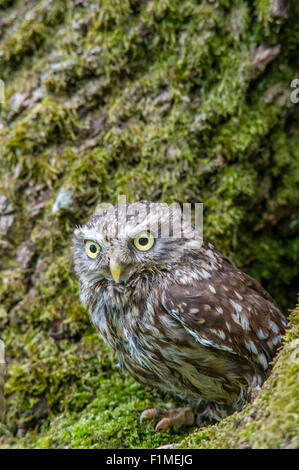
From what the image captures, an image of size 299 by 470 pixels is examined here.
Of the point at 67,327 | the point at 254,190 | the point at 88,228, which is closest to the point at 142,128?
the point at 254,190

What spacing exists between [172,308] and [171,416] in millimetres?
938

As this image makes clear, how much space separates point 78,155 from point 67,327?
4.45 ft

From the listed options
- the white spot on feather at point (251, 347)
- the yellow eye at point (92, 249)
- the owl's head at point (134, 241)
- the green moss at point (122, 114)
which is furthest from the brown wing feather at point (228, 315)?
the green moss at point (122, 114)

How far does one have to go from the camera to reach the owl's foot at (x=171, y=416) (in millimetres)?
3078

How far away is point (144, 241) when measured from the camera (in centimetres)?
269

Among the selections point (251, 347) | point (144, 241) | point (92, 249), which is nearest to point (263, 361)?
point (251, 347)

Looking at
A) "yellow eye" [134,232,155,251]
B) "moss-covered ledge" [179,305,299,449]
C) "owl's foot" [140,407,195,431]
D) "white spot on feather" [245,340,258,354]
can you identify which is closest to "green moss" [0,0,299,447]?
"owl's foot" [140,407,195,431]

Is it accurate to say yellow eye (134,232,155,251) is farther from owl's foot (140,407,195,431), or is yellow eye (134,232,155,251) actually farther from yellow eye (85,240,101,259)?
owl's foot (140,407,195,431)

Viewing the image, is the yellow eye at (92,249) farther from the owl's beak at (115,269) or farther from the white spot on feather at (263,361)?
the white spot on feather at (263,361)

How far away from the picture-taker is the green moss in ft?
12.3

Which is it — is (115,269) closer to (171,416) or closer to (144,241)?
(144,241)

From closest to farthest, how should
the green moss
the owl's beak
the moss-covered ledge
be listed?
the moss-covered ledge, the owl's beak, the green moss

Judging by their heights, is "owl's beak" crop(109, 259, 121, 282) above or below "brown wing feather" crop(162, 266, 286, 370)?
above

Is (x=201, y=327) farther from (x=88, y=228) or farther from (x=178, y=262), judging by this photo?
(x=88, y=228)
